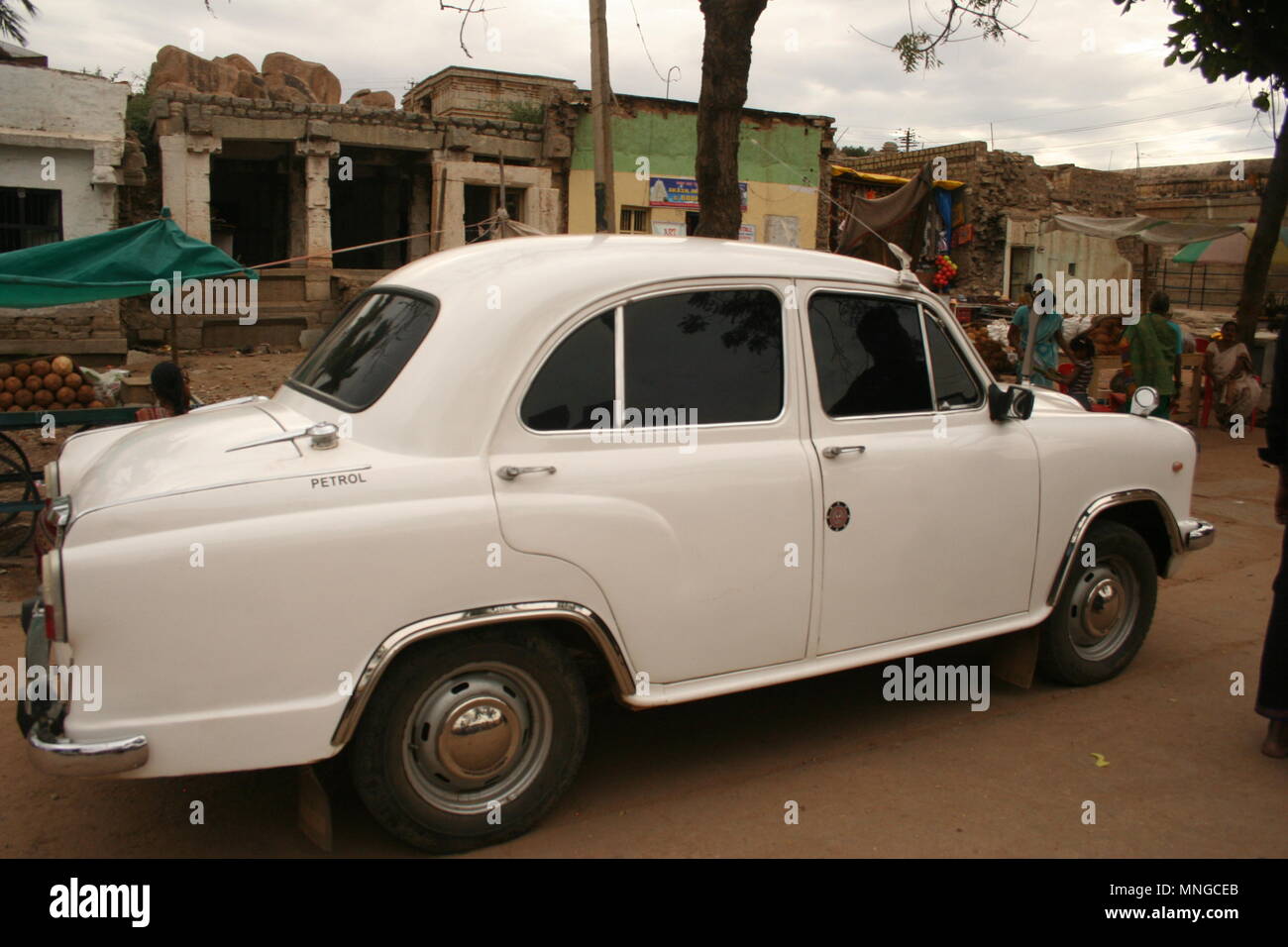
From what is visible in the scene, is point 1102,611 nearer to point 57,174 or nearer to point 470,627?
point 470,627

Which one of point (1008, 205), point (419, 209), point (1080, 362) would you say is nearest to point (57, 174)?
point (419, 209)

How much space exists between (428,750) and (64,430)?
9.62m

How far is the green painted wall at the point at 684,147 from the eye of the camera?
818 inches

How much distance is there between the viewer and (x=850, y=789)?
12.3 ft

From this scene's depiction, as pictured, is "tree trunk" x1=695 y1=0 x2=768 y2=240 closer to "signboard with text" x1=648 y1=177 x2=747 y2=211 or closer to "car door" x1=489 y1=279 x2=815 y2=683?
"car door" x1=489 y1=279 x2=815 y2=683

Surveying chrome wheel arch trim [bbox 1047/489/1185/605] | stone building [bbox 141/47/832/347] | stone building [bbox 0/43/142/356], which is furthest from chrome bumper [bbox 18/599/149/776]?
stone building [bbox 0/43/142/356]

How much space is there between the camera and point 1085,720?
440cm

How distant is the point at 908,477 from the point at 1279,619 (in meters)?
1.58

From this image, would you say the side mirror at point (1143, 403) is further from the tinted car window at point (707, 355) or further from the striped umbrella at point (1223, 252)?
the striped umbrella at point (1223, 252)

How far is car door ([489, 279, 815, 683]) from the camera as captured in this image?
324 centimetres

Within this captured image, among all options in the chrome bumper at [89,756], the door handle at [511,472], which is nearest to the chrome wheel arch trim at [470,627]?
the door handle at [511,472]

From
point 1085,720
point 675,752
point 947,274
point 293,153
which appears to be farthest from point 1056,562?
point 293,153

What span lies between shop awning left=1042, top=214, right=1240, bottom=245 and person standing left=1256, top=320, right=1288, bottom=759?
35.1ft

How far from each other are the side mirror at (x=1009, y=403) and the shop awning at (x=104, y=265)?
6.51 meters
